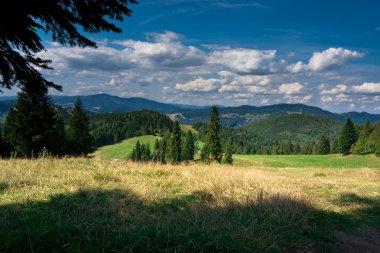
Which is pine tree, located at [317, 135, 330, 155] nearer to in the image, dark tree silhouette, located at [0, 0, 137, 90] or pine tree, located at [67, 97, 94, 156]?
pine tree, located at [67, 97, 94, 156]

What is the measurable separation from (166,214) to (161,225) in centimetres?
164

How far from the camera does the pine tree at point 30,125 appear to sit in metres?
42.0

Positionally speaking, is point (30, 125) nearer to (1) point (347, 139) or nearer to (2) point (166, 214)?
(2) point (166, 214)

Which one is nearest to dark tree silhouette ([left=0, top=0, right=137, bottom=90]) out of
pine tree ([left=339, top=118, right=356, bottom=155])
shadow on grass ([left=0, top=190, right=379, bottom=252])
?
shadow on grass ([left=0, top=190, right=379, bottom=252])

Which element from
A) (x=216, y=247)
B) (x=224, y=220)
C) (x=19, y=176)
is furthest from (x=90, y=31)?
(x=19, y=176)

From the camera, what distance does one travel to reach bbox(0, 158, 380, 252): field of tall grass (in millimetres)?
4629

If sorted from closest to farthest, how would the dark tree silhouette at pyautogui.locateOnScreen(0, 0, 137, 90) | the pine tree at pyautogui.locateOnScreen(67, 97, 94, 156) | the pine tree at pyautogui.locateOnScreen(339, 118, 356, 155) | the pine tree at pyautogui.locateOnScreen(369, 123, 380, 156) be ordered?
the dark tree silhouette at pyautogui.locateOnScreen(0, 0, 137, 90)
the pine tree at pyautogui.locateOnScreen(67, 97, 94, 156)
the pine tree at pyautogui.locateOnScreen(369, 123, 380, 156)
the pine tree at pyautogui.locateOnScreen(339, 118, 356, 155)

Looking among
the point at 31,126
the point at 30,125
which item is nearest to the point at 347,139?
the point at 31,126

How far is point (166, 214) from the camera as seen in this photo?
715cm

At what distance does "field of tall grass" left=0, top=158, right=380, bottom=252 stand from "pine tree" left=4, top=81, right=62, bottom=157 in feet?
113

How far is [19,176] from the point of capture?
368 inches

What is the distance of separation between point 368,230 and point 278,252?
4398 mm

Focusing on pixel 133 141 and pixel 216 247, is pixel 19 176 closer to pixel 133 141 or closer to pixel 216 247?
pixel 216 247

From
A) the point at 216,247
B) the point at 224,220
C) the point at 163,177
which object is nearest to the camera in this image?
the point at 216,247
